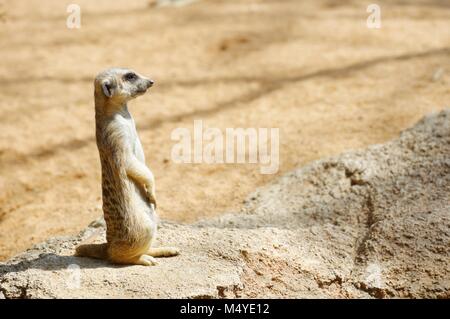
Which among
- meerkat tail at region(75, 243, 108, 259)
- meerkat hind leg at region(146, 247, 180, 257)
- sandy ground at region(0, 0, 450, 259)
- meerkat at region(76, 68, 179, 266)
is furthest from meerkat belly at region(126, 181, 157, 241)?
sandy ground at region(0, 0, 450, 259)

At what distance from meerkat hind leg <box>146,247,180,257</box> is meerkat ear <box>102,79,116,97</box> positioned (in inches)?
29.1

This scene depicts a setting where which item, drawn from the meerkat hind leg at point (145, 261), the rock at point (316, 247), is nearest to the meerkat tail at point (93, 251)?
the rock at point (316, 247)

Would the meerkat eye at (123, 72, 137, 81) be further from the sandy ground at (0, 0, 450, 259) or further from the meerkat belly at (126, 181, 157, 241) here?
the sandy ground at (0, 0, 450, 259)

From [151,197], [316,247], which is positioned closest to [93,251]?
[151,197]

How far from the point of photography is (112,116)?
8.72ft

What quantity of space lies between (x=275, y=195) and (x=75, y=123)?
251 centimetres

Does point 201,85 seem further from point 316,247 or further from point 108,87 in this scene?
point 108,87

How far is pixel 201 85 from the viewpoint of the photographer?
6.16 metres

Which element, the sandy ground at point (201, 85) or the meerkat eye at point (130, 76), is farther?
the sandy ground at point (201, 85)

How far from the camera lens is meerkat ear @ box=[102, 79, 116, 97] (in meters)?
2.59

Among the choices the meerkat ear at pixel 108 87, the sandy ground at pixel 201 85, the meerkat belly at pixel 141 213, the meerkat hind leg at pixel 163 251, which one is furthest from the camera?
the sandy ground at pixel 201 85

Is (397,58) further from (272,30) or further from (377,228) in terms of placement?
(377,228)

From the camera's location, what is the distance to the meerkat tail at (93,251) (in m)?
2.86

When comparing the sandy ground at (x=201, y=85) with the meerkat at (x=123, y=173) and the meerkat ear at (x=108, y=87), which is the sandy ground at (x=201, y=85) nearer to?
the meerkat at (x=123, y=173)
